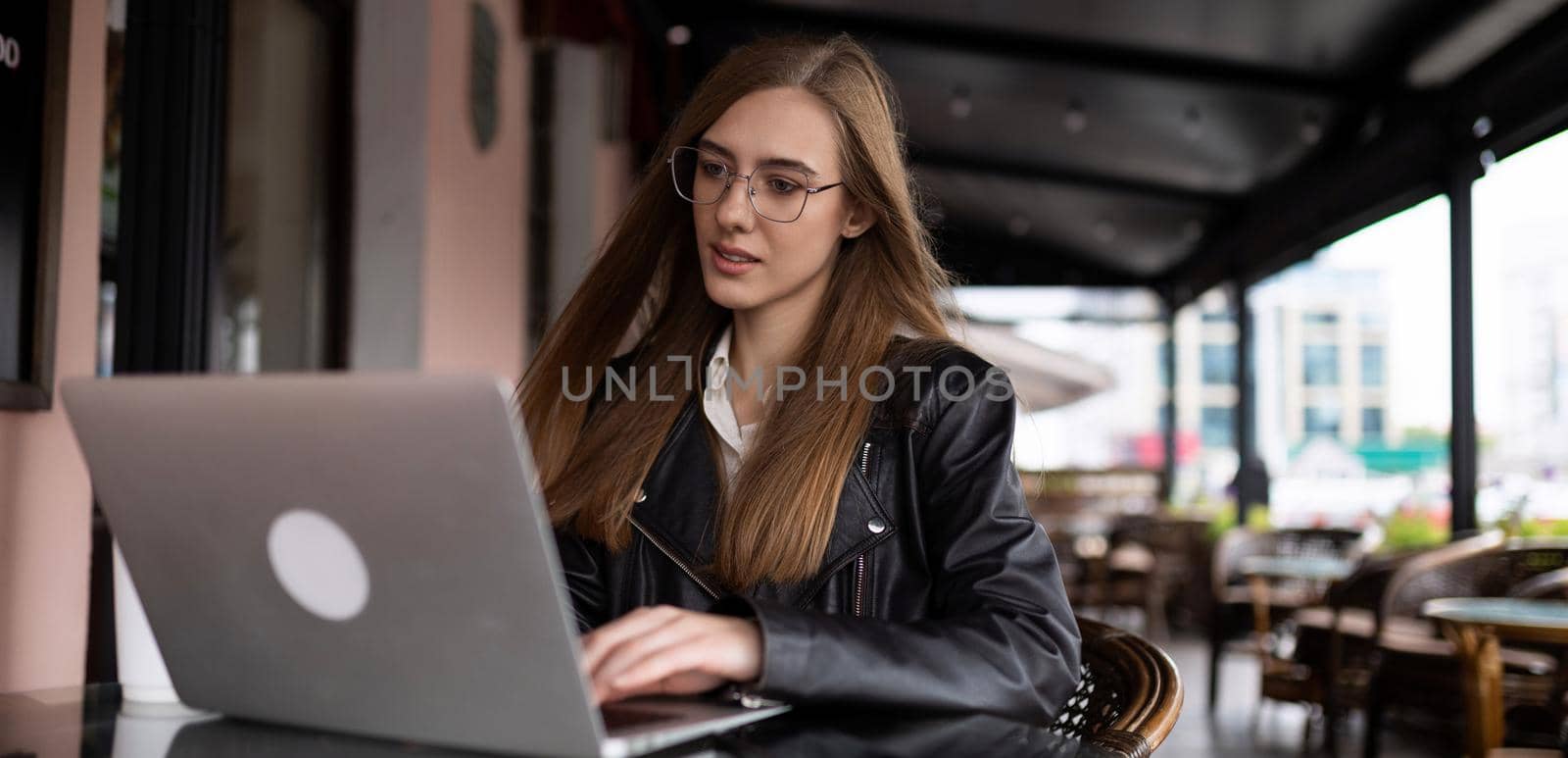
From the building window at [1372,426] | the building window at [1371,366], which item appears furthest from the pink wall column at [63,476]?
the building window at [1372,426]

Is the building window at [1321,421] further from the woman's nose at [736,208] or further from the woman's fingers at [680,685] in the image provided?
the woman's fingers at [680,685]

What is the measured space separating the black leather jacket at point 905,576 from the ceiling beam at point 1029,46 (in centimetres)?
619

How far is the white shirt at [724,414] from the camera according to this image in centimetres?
148

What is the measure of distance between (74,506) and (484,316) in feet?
9.19

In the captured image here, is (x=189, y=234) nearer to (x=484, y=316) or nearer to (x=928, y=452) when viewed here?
(x=928, y=452)

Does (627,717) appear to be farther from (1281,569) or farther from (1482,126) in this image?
(1281,569)

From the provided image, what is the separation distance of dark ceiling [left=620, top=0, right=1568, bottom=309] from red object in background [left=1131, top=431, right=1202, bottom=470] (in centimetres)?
269

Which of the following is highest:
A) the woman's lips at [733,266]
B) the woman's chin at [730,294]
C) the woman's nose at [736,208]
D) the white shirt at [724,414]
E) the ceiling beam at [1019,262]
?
the ceiling beam at [1019,262]

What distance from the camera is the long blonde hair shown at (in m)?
1.32

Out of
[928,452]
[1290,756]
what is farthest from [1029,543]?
[1290,756]

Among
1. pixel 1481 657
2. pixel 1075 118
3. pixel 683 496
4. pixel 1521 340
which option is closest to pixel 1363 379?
pixel 1075 118

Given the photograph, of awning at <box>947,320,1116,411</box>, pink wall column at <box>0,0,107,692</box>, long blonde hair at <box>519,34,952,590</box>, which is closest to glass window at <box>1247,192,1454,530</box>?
awning at <box>947,320,1116,411</box>

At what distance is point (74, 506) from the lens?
2217 mm

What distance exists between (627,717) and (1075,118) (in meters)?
8.24
